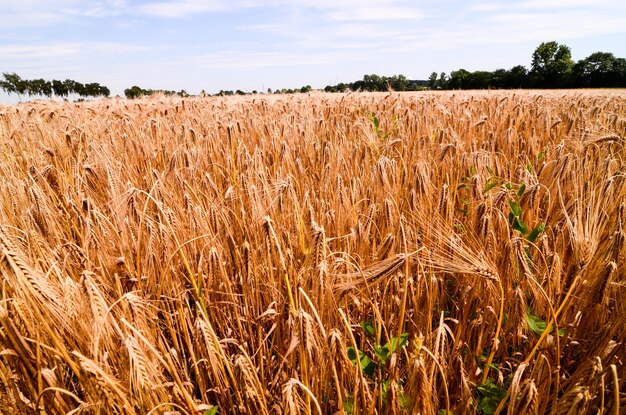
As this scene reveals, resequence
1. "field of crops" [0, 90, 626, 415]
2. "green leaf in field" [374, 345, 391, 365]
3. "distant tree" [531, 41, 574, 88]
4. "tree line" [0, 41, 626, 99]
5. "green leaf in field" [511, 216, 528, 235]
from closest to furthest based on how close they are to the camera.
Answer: "field of crops" [0, 90, 626, 415] < "green leaf in field" [374, 345, 391, 365] < "green leaf in field" [511, 216, 528, 235] < "tree line" [0, 41, 626, 99] < "distant tree" [531, 41, 574, 88]

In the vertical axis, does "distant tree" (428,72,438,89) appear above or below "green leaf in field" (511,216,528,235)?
above

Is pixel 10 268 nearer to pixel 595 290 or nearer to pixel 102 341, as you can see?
pixel 102 341

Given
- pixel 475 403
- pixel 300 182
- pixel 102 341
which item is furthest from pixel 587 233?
pixel 102 341

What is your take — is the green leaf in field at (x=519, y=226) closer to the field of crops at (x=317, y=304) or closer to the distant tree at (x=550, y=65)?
the field of crops at (x=317, y=304)

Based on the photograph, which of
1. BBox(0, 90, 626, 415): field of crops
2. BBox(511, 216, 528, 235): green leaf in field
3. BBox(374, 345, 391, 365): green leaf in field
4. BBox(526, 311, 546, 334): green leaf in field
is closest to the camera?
BBox(0, 90, 626, 415): field of crops

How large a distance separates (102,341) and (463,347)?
127 centimetres

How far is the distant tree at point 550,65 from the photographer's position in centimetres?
4177

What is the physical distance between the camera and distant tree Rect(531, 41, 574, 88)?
4177 centimetres

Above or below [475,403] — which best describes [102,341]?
above

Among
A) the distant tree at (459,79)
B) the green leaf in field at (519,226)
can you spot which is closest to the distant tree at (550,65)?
the distant tree at (459,79)

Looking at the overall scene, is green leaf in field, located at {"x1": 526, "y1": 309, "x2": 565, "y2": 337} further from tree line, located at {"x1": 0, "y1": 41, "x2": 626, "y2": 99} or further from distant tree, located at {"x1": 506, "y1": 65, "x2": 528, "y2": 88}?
distant tree, located at {"x1": 506, "y1": 65, "x2": 528, "y2": 88}

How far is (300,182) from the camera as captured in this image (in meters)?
2.19

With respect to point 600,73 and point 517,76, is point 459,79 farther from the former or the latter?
point 600,73

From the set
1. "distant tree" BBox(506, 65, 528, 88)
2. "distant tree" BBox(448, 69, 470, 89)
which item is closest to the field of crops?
"distant tree" BBox(506, 65, 528, 88)
